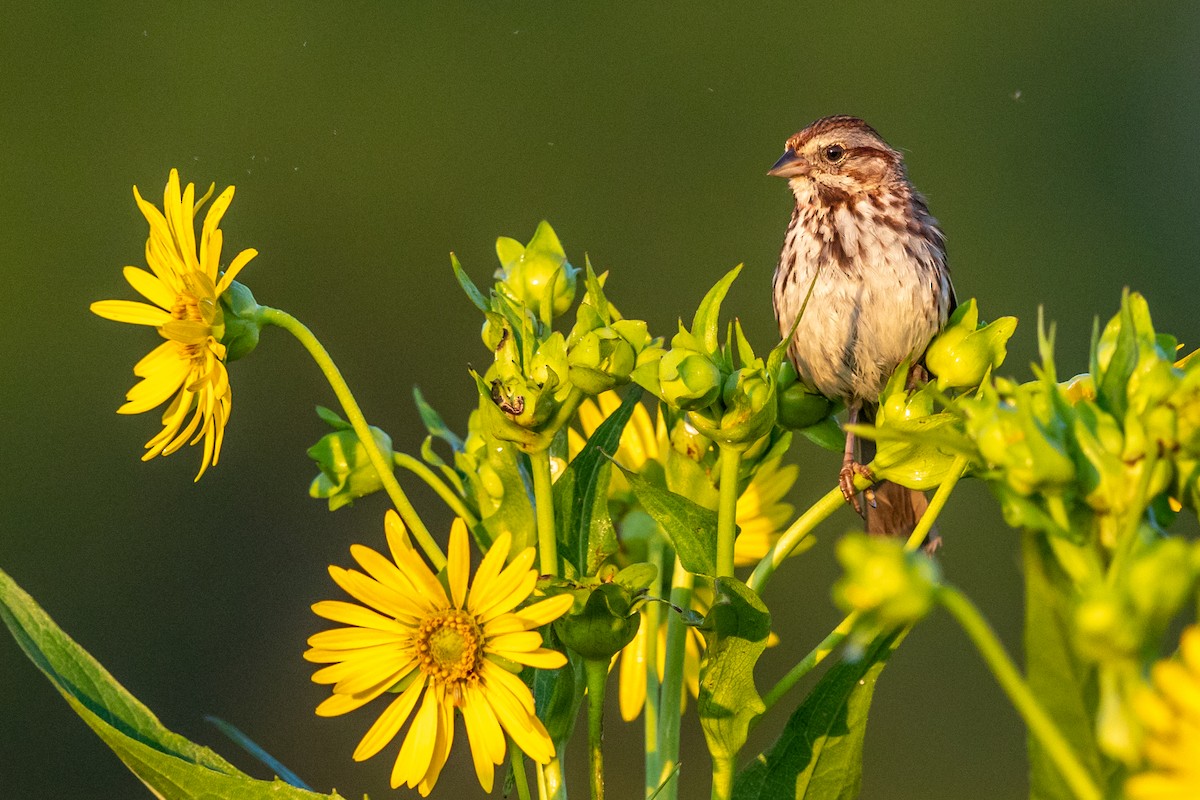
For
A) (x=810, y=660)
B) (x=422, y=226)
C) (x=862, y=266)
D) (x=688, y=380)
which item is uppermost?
(x=422, y=226)

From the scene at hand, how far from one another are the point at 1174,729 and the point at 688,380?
51cm

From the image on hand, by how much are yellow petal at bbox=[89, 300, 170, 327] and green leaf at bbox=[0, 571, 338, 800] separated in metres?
0.25

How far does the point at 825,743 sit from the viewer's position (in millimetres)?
1243

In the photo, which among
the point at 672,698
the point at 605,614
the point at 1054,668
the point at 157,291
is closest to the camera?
the point at 1054,668

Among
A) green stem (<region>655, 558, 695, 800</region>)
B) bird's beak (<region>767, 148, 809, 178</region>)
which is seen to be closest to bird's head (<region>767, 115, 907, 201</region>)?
bird's beak (<region>767, 148, 809, 178</region>)

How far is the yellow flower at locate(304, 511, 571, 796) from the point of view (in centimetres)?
120

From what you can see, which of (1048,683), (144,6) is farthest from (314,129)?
(1048,683)

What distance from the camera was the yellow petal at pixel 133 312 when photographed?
4.64 ft

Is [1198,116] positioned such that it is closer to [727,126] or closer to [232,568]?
[727,126]

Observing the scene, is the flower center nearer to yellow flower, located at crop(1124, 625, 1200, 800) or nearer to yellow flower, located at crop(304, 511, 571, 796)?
yellow flower, located at crop(304, 511, 571, 796)

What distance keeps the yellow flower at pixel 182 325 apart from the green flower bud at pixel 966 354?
23.3 inches

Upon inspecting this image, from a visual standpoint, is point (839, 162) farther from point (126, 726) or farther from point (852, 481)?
point (126, 726)

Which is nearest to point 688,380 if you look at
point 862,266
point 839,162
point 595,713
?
point 595,713

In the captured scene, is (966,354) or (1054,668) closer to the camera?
(1054,668)
